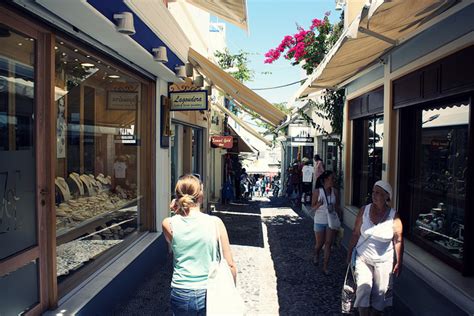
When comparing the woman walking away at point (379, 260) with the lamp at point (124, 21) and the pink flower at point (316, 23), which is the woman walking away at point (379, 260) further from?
the pink flower at point (316, 23)

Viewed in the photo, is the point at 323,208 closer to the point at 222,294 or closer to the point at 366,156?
the point at 366,156

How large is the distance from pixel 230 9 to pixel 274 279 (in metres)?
3.69

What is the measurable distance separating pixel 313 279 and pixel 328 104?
5534 millimetres

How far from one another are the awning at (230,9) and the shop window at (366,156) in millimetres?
3132

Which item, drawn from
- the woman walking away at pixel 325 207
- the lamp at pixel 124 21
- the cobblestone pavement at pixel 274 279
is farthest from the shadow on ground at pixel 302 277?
the lamp at pixel 124 21

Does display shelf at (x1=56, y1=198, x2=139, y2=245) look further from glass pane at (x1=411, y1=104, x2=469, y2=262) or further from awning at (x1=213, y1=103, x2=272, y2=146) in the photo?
awning at (x1=213, y1=103, x2=272, y2=146)

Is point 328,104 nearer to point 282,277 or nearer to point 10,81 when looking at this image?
point 282,277

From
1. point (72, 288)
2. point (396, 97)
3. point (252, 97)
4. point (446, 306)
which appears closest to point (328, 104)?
point (252, 97)

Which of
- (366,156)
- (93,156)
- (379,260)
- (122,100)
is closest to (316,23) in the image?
(366,156)

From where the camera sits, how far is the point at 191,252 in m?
2.72

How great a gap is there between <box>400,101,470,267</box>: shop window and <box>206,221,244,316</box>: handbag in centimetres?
278

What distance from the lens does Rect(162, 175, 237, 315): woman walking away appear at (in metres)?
2.70

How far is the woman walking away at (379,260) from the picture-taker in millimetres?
3701

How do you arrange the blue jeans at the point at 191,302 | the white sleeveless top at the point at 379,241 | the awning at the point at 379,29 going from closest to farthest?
the blue jeans at the point at 191,302 < the awning at the point at 379,29 < the white sleeveless top at the point at 379,241
